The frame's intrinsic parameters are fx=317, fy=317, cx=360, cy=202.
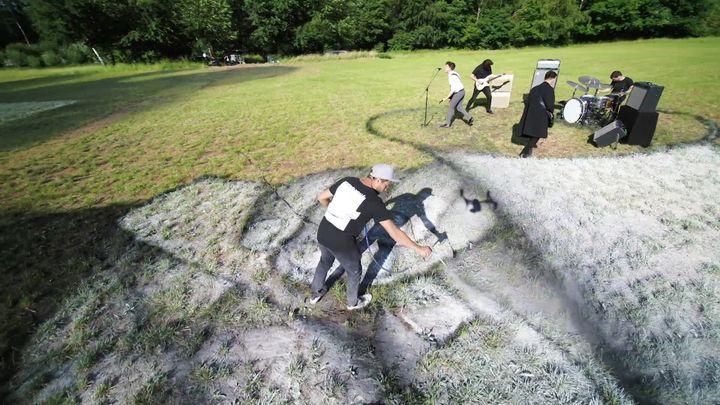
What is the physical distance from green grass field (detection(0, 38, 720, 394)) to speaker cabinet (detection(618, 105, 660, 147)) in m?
0.24

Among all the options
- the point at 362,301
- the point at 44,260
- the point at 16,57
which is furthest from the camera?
the point at 16,57

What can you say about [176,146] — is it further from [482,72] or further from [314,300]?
[482,72]

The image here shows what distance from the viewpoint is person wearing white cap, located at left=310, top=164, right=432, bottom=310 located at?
10.6ft

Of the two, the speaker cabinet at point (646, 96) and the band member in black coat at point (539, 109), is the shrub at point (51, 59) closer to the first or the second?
the band member in black coat at point (539, 109)

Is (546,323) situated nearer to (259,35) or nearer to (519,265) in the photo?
(519,265)

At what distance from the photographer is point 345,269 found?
3.68 m

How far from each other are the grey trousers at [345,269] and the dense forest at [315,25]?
45.3m

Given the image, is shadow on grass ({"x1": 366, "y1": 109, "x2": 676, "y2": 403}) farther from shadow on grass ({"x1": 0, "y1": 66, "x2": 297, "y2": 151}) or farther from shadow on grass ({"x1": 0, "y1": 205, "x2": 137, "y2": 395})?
shadow on grass ({"x1": 0, "y1": 66, "x2": 297, "y2": 151})

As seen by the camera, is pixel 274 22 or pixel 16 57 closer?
pixel 16 57

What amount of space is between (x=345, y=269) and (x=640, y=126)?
8.96 meters

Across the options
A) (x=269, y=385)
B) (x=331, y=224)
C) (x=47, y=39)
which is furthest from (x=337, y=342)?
(x=47, y=39)

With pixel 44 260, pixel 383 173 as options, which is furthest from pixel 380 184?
pixel 44 260

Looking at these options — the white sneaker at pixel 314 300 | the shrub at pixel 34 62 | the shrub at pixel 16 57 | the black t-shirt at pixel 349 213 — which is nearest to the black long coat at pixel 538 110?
the black t-shirt at pixel 349 213

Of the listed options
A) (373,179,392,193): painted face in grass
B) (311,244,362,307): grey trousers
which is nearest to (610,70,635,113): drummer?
(373,179,392,193): painted face in grass
